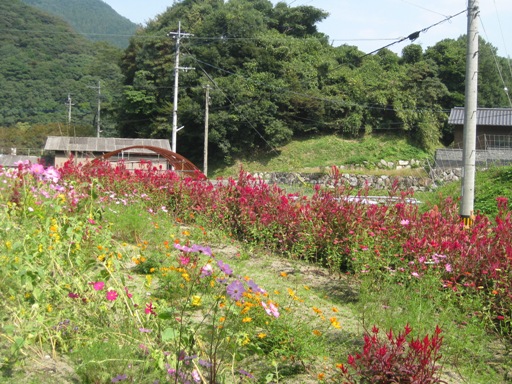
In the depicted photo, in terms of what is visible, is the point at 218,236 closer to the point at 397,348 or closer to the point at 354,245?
the point at 354,245

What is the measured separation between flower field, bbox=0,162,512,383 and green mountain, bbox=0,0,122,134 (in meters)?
51.3

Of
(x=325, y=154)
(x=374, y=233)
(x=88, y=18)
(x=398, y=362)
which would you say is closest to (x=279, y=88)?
(x=325, y=154)

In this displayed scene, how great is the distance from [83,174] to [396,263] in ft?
19.8

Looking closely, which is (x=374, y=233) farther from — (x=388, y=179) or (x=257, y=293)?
(x=388, y=179)

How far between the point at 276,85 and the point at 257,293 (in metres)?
41.7

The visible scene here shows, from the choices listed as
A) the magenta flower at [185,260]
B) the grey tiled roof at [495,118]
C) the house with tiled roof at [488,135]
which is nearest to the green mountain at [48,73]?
the house with tiled roof at [488,135]

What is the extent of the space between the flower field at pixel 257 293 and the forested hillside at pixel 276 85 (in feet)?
117

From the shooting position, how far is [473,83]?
874cm

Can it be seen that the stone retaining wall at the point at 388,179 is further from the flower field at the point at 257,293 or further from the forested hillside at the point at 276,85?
the flower field at the point at 257,293

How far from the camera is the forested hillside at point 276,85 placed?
4319 cm

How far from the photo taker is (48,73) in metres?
72.7

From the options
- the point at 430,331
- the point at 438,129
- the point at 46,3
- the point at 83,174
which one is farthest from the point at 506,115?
the point at 46,3

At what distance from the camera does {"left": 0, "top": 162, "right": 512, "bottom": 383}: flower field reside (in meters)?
3.14

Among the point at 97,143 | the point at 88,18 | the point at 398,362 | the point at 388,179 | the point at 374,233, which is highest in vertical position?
the point at 88,18
